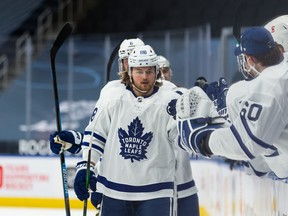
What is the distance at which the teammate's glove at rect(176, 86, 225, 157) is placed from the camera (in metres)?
1.96

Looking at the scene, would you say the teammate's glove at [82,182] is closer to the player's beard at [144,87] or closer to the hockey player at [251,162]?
the player's beard at [144,87]

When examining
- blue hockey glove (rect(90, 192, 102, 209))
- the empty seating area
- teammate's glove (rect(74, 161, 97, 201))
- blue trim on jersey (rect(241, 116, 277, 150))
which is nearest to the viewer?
blue trim on jersey (rect(241, 116, 277, 150))

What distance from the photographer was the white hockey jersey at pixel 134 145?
286 centimetres

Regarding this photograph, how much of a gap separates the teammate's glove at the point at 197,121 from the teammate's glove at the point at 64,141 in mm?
1057

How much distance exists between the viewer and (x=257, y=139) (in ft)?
5.96

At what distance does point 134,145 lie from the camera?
9.39 feet

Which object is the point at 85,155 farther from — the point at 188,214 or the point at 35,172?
the point at 35,172

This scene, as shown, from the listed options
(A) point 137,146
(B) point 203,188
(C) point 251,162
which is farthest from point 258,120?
(B) point 203,188

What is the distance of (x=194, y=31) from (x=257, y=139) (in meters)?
4.66

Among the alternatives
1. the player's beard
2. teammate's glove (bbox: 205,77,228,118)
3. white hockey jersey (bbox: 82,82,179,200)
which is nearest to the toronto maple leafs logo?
white hockey jersey (bbox: 82,82,179,200)

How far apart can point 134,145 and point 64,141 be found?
317mm

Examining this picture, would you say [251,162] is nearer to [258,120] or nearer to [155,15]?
[258,120]

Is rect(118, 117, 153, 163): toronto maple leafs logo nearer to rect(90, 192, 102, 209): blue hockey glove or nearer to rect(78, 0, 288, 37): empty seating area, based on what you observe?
rect(90, 192, 102, 209): blue hockey glove

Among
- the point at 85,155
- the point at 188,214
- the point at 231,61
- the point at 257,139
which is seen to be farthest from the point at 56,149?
the point at 231,61
